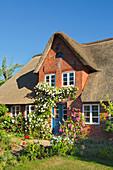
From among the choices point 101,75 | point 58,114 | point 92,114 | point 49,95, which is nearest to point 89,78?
point 101,75

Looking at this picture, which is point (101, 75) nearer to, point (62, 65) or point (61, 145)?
point (62, 65)

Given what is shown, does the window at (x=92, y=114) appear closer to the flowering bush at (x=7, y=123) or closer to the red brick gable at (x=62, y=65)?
the red brick gable at (x=62, y=65)

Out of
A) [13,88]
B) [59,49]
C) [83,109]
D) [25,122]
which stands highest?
[59,49]

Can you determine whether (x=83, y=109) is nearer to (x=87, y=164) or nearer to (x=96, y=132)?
(x=96, y=132)

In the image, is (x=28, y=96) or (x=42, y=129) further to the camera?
(x=28, y=96)

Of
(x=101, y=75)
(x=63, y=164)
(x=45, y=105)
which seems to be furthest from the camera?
(x=45, y=105)

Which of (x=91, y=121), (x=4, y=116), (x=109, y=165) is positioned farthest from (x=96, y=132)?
(x=4, y=116)

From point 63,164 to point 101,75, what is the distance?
316 inches

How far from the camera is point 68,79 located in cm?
1499

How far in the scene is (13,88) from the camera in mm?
18281

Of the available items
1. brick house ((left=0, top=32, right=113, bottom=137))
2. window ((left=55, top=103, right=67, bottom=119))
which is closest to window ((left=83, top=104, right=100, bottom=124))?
brick house ((left=0, top=32, right=113, bottom=137))

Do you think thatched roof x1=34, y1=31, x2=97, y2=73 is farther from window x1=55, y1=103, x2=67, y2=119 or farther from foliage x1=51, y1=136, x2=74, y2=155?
foliage x1=51, y1=136, x2=74, y2=155

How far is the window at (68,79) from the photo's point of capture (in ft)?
48.7

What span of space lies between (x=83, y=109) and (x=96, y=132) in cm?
177
